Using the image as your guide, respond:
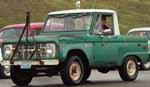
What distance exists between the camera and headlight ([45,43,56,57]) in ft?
56.2

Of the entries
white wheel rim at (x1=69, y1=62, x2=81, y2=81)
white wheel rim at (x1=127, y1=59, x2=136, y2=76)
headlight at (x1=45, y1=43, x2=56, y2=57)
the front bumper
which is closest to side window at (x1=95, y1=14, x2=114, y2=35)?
white wheel rim at (x1=127, y1=59, x2=136, y2=76)

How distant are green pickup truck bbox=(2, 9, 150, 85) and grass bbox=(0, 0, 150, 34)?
1565cm

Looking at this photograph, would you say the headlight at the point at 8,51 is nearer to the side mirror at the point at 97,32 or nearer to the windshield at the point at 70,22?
the windshield at the point at 70,22

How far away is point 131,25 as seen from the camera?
40.6 meters

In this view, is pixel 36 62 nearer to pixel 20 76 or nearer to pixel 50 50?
pixel 50 50

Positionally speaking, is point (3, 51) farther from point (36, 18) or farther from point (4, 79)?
point (36, 18)

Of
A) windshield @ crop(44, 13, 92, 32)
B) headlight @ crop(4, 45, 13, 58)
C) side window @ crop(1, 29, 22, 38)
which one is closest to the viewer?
headlight @ crop(4, 45, 13, 58)

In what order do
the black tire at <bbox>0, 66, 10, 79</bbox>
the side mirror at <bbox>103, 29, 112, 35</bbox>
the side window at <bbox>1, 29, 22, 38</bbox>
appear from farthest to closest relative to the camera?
the side window at <bbox>1, 29, 22, 38</bbox>
the black tire at <bbox>0, 66, 10, 79</bbox>
the side mirror at <bbox>103, 29, 112, 35</bbox>

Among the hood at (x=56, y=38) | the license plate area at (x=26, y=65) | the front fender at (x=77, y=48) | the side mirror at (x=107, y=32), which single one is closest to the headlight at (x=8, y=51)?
the hood at (x=56, y=38)

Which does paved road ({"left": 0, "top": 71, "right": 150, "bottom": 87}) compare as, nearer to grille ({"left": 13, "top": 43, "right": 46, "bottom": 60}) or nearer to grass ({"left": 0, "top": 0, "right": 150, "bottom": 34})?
grille ({"left": 13, "top": 43, "right": 46, "bottom": 60})

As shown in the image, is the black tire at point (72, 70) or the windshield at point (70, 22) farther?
the windshield at point (70, 22)

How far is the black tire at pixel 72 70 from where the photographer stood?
17.3 meters

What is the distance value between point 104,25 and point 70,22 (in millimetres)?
973

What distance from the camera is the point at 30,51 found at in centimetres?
1759
